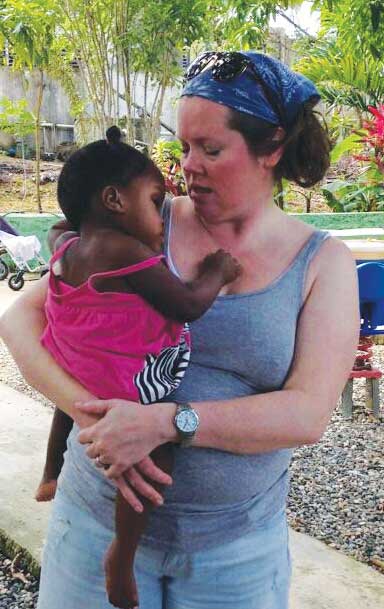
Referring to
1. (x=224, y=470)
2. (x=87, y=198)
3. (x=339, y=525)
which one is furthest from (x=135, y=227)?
(x=339, y=525)

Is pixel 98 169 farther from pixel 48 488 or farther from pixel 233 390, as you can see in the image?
pixel 48 488

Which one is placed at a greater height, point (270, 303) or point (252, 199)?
point (252, 199)

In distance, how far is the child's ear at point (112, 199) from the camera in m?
1.52

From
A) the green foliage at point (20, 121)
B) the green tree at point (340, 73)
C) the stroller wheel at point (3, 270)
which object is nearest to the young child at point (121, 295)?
the green tree at point (340, 73)

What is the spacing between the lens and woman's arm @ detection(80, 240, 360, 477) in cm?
135

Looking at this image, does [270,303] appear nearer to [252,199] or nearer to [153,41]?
[252,199]

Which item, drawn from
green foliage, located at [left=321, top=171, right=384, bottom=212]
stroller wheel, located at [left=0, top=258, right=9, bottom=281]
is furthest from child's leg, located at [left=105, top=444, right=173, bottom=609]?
green foliage, located at [left=321, top=171, right=384, bottom=212]

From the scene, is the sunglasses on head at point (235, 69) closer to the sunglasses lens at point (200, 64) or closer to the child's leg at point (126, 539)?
the sunglasses lens at point (200, 64)

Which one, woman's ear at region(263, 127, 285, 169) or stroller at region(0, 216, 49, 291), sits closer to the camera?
woman's ear at region(263, 127, 285, 169)

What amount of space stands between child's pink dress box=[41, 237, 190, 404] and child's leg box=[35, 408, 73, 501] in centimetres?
30

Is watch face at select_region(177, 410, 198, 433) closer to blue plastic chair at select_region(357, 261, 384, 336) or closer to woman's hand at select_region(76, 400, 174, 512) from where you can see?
woman's hand at select_region(76, 400, 174, 512)

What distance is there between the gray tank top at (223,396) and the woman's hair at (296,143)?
0.28m

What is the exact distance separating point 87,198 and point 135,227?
0.11m

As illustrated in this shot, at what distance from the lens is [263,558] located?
1521 millimetres
